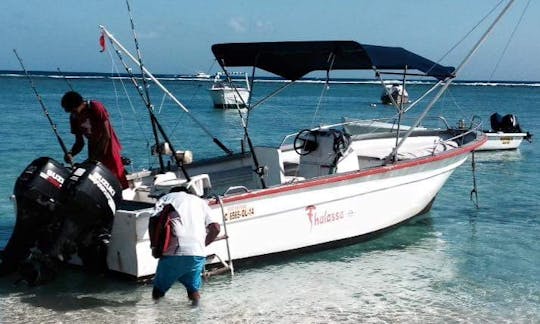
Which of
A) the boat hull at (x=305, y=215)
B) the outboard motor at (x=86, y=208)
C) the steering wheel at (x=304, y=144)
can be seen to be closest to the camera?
the outboard motor at (x=86, y=208)

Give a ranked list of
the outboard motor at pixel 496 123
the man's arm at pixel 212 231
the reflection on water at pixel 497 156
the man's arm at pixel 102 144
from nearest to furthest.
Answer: the man's arm at pixel 212 231 < the man's arm at pixel 102 144 < the reflection on water at pixel 497 156 < the outboard motor at pixel 496 123

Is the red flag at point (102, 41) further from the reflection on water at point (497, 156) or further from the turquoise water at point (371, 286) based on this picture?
the reflection on water at point (497, 156)

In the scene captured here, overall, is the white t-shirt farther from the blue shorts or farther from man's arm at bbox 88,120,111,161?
man's arm at bbox 88,120,111,161

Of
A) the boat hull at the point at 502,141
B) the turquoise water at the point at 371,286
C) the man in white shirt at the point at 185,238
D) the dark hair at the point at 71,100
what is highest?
the dark hair at the point at 71,100

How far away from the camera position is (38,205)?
6.76 m

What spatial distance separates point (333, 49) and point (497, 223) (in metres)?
5.00

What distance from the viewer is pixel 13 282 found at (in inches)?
286

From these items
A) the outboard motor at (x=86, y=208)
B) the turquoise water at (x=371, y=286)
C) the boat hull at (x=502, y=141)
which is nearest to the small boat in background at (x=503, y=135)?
the boat hull at (x=502, y=141)

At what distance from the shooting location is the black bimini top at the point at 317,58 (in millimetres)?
8555

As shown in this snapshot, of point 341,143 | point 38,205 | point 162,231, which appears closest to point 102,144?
point 38,205

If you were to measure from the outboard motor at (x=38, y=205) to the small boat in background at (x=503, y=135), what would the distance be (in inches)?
680

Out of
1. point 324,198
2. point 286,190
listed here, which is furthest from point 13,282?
point 324,198

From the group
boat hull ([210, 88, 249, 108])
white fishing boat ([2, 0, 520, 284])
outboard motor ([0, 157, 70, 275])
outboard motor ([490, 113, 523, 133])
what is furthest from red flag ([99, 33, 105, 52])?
boat hull ([210, 88, 249, 108])

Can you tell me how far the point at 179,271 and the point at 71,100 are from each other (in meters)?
2.47
